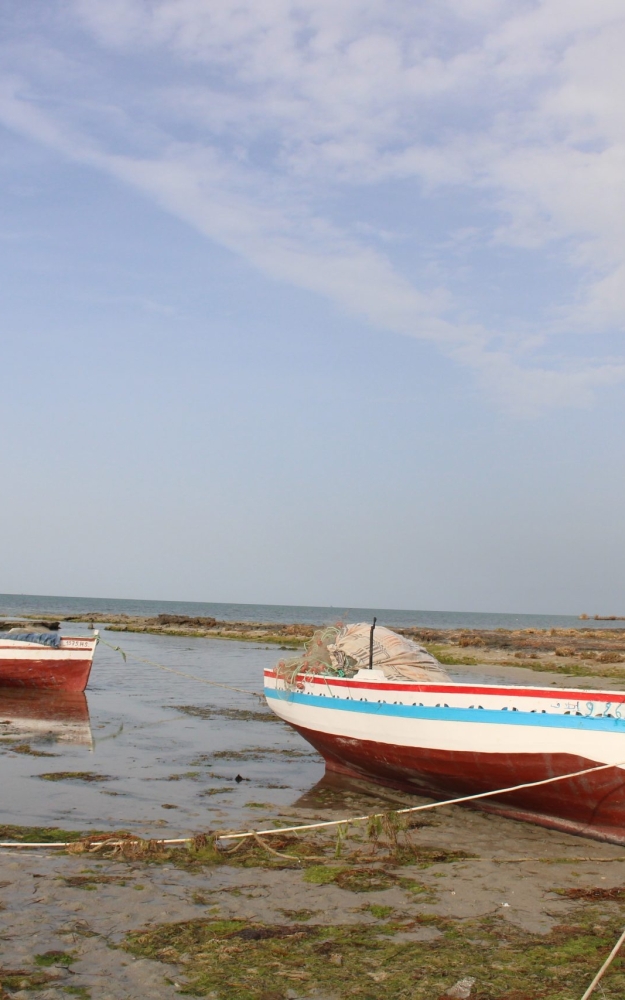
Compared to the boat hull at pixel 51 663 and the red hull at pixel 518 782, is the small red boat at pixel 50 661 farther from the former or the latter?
the red hull at pixel 518 782

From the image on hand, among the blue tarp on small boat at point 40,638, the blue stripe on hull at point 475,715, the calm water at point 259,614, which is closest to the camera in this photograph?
the blue stripe on hull at point 475,715

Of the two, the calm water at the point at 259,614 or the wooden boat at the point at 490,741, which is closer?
the wooden boat at the point at 490,741

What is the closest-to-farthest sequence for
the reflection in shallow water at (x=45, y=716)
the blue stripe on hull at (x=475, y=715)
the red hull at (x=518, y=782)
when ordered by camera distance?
the blue stripe on hull at (x=475, y=715) < the red hull at (x=518, y=782) < the reflection in shallow water at (x=45, y=716)

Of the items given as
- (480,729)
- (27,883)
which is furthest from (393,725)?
(27,883)

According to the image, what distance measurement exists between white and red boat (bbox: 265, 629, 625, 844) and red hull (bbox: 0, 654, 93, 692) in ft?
34.3

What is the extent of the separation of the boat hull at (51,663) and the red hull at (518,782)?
11.4m

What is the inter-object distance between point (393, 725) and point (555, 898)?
150 inches

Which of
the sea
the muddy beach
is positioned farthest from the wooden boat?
the sea

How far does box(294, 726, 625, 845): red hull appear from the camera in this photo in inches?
342

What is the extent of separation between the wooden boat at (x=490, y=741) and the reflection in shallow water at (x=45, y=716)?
5.54 metres

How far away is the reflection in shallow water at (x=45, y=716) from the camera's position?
15.2 metres

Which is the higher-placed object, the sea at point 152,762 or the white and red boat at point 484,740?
the white and red boat at point 484,740

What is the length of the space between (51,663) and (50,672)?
10.2 inches

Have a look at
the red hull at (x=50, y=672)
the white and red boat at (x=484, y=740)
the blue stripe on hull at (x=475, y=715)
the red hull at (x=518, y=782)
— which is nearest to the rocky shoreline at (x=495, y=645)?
the red hull at (x=50, y=672)
